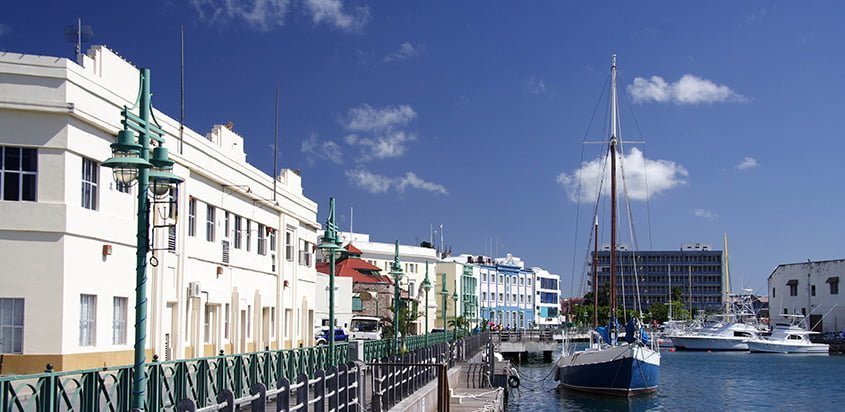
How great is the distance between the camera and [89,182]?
24.2 m

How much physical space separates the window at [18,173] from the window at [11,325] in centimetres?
255

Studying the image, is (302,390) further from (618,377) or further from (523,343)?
(523,343)

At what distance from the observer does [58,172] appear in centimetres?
2280

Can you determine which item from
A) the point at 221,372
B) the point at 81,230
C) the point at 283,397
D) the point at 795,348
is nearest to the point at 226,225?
the point at 81,230

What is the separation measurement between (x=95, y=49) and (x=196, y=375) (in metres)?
11.6

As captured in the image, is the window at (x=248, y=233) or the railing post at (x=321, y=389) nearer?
the railing post at (x=321, y=389)

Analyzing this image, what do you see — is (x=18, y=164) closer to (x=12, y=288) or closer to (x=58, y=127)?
(x=58, y=127)

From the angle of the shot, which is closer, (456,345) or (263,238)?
(263,238)

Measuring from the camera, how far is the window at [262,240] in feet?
133

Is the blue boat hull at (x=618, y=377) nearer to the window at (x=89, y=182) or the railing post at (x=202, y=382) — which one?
the window at (x=89, y=182)

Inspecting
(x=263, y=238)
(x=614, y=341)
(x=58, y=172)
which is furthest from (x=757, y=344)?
(x=58, y=172)

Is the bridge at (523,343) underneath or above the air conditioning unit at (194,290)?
underneath

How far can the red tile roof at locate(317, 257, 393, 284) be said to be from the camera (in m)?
82.9

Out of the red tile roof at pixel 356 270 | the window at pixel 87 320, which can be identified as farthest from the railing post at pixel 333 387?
the red tile roof at pixel 356 270
